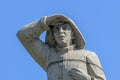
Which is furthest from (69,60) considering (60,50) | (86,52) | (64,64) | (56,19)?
(56,19)

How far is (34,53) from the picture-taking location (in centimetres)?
2017

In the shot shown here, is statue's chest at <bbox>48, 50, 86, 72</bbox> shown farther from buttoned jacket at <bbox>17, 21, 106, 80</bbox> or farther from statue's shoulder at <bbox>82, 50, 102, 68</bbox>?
statue's shoulder at <bbox>82, 50, 102, 68</bbox>

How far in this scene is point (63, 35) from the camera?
19844 millimetres

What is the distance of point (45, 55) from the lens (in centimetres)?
1997

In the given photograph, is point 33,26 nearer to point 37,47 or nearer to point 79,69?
point 37,47

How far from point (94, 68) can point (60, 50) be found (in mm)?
1083

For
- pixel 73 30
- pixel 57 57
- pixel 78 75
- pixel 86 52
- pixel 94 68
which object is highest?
pixel 73 30

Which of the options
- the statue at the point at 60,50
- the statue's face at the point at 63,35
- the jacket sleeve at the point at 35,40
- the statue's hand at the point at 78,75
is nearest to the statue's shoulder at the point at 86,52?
the statue at the point at 60,50

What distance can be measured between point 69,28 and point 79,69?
1.42 metres

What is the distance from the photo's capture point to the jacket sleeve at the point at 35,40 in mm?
20094

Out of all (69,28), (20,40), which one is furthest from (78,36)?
(20,40)

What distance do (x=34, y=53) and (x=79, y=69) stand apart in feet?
5.32

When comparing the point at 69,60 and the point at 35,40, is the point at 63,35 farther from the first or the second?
the point at 35,40

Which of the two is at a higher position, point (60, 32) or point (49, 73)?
point (60, 32)
